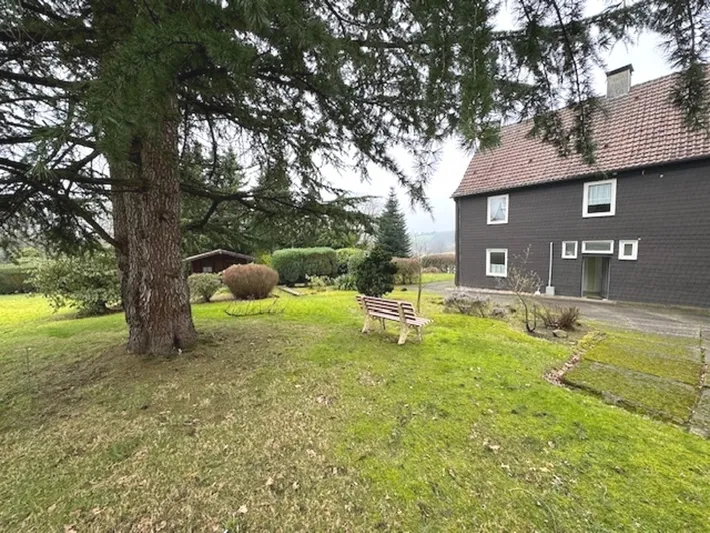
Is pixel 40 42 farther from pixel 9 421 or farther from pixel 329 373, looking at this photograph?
pixel 329 373

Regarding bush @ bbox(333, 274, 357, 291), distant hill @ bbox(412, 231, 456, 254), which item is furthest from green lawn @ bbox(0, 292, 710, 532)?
distant hill @ bbox(412, 231, 456, 254)

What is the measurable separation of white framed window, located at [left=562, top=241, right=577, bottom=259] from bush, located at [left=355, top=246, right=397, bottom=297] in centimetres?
804

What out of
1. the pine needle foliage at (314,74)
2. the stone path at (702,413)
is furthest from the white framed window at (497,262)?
the pine needle foliage at (314,74)

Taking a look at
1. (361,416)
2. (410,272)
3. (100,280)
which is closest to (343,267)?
(410,272)

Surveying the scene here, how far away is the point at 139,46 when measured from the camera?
5.00ft

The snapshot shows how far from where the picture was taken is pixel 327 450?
8.22ft

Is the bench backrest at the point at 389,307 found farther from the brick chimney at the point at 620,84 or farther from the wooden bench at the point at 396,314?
the brick chimney at the point at 620,84

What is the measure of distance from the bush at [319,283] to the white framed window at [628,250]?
11330mm

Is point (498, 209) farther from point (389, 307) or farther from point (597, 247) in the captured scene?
point (389, 307)

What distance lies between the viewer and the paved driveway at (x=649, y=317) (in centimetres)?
708

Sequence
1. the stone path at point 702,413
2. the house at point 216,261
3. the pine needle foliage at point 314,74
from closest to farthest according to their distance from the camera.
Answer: the pine needle foliage at point 314,74 < the stone path at point 702,413 < the house at point 216,261

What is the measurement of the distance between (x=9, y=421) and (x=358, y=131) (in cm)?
485

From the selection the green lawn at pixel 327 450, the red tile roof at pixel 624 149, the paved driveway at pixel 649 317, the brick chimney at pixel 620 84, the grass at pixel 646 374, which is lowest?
the paved driveway at pixel 649 317

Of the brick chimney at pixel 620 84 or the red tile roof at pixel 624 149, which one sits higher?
the brick chimney at pixel 620 84
